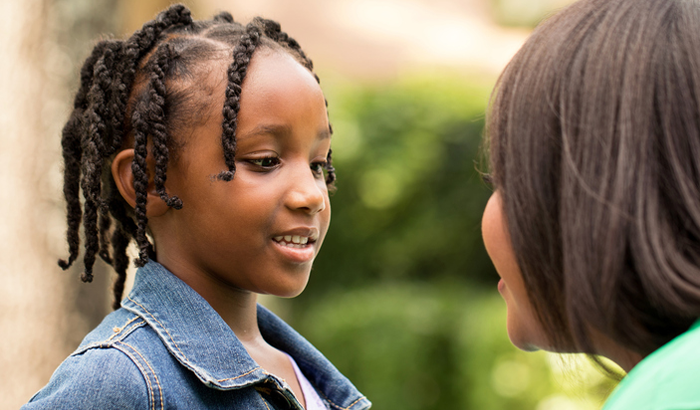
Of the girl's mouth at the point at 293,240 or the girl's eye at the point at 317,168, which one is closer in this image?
the girl's mouth at the point at 293,240

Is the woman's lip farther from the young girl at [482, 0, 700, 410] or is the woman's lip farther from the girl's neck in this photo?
the young girl at [482, 0, 700, 410]

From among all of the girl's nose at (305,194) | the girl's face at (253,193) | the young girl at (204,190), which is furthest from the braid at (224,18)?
the girl's nose at (305,194)

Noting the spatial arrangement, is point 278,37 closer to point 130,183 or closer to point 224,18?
point 224,18

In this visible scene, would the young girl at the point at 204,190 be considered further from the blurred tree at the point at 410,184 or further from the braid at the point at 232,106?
the blurred tree at the point at 410,184

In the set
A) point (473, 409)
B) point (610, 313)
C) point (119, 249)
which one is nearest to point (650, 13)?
point (610, 313)

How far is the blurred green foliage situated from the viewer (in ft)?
16.4

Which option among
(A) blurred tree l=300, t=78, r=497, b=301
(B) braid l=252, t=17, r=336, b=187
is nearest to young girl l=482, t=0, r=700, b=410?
(B) braid l=252, t=17, r=336, b=187

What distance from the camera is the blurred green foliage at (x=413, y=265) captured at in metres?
5.00

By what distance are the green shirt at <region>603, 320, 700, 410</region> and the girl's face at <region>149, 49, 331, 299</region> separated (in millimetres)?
1034

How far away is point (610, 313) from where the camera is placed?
1.32m

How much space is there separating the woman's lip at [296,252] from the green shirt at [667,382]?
3.30 ft

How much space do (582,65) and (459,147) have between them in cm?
448

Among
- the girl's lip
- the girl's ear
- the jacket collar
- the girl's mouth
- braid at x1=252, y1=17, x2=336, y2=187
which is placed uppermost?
braid at x1=252, y1=17, x2=336, y2=187

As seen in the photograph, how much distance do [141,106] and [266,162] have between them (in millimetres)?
415
